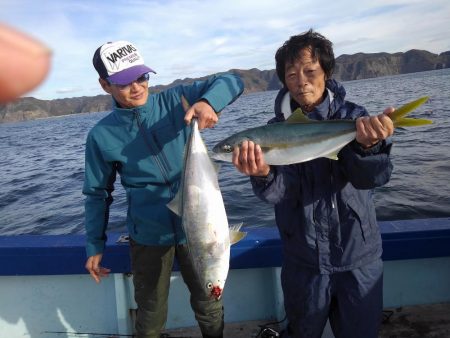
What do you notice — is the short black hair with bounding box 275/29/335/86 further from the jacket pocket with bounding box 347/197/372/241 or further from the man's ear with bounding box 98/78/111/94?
the man's ear with bounding box 98/78/111/94

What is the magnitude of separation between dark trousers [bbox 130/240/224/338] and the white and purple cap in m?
1.65

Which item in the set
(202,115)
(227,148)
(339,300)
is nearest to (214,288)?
(339,300)

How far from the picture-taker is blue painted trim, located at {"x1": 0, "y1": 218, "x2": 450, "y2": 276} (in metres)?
4.18

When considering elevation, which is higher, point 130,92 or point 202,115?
point 130,92

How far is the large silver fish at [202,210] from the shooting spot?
317cm

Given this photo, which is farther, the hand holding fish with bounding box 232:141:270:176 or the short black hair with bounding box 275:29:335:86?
the short black hair with bounding box 275:29:335:86

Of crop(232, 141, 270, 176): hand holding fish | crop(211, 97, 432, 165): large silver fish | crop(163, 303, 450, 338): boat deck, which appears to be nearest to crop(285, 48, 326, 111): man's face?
crop(211, 97, 432, 165): large silver fish

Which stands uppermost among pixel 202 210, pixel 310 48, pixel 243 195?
pixel 310 48

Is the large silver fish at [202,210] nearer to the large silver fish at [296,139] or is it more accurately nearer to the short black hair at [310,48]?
the large silver fish at [296,139]

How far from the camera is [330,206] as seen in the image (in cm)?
326

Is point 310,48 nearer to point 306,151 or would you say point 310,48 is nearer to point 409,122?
point 306,151

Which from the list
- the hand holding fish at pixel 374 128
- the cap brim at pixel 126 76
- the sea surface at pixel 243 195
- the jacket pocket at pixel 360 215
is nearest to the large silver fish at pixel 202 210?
the cap brim at pixel 126 76

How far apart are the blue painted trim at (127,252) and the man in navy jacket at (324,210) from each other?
0.88 metres

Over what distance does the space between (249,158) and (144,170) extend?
118 centimetres
